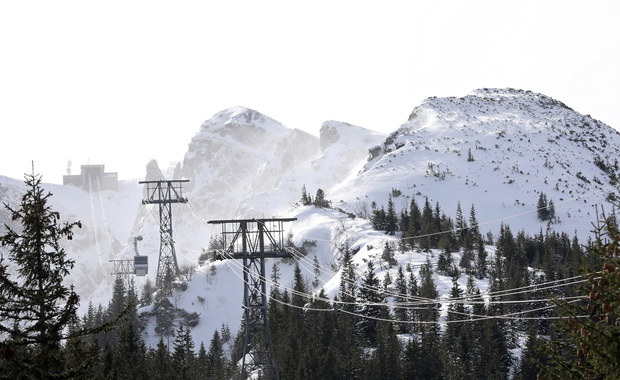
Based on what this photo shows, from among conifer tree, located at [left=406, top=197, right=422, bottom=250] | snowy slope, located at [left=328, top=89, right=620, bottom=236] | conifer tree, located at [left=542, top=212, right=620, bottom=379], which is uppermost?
snowy slope, located at [left=328, top=89, right=620, bottom=236]

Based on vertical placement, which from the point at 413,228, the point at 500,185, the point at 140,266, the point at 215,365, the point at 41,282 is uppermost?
the point at 500,185

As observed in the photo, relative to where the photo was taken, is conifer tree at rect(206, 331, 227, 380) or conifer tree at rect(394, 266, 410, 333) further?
conifer tree at rect(394, 266, 410, 333)

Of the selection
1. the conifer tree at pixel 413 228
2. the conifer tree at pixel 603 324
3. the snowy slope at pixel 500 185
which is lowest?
the conifer tree at pixel 603 324

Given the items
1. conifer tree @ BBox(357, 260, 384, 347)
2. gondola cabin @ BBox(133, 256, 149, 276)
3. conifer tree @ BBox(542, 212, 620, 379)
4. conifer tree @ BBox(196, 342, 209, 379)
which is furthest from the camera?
gondola cabin @ BBox(133, 256, 149, 276)

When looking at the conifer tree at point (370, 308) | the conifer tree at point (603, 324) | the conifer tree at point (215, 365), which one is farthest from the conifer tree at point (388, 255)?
the conifer tree at point (603, 324)

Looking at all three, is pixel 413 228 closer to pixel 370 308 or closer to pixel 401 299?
pixel 401 299

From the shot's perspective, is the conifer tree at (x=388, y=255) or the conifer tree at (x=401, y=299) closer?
the conifer tree at (x=401, y=299)

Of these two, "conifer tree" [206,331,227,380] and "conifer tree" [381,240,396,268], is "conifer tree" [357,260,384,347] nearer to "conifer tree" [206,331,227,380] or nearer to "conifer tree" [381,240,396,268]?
"conifer tree" [381,240,396,268]

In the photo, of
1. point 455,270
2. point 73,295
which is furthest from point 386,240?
point 73,295

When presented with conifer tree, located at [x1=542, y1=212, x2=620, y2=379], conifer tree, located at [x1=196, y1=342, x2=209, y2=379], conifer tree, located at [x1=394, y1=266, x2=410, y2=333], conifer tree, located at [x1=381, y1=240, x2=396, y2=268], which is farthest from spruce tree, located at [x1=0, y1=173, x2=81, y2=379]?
conifer tree, located at [x1=381, y1=240, x2=396, y2=268]

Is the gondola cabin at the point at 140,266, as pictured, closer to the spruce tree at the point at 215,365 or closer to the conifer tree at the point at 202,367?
the spruce tree at the point at 215,365

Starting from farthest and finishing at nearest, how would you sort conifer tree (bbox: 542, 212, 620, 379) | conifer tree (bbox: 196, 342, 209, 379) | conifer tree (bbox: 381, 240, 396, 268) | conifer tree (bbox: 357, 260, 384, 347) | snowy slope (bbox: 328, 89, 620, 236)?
snowy slope (bbox: 328, 89, 620, 236)
conifer tree (bbox: 381, 240, 396, 268)
conifer tree (bbox: 357, 260, 384, 347)
conifer tree (bbox: 196, 342, 209, 379)
conifer tree (bbox: 542, 212, 620, 379)

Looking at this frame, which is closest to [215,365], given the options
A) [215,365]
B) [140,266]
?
[215,365]

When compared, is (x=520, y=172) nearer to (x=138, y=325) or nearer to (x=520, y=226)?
(x=520, y=226)
